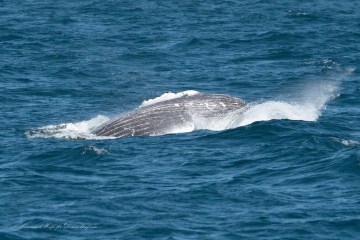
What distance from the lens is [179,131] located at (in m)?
47.8

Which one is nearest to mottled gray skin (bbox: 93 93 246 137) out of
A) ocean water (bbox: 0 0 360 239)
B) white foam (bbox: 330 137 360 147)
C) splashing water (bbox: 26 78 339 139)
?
splashing water (bbox: 26 78 339 139)

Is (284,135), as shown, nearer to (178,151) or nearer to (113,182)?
(178,151)

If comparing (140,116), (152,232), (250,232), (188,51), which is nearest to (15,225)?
(152,232)

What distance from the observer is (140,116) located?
48219 mm

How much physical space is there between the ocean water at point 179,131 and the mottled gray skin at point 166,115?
2.55ft

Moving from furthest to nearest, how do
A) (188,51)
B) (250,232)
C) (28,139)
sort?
(188,51) < (28,139) < (250,232)

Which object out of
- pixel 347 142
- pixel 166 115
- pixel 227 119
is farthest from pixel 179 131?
pixel 347 142

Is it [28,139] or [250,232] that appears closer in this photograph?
[250,232]

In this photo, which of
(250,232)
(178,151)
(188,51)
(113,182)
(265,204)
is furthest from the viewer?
(188,51)

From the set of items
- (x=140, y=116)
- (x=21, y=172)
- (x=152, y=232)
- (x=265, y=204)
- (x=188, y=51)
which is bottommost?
(x=152, y=232)

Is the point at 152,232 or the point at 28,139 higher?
the point at 28,139

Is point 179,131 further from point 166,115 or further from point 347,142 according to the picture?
point 347,142

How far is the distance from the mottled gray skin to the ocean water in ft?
2.55

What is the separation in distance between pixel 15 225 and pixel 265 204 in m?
8.53
